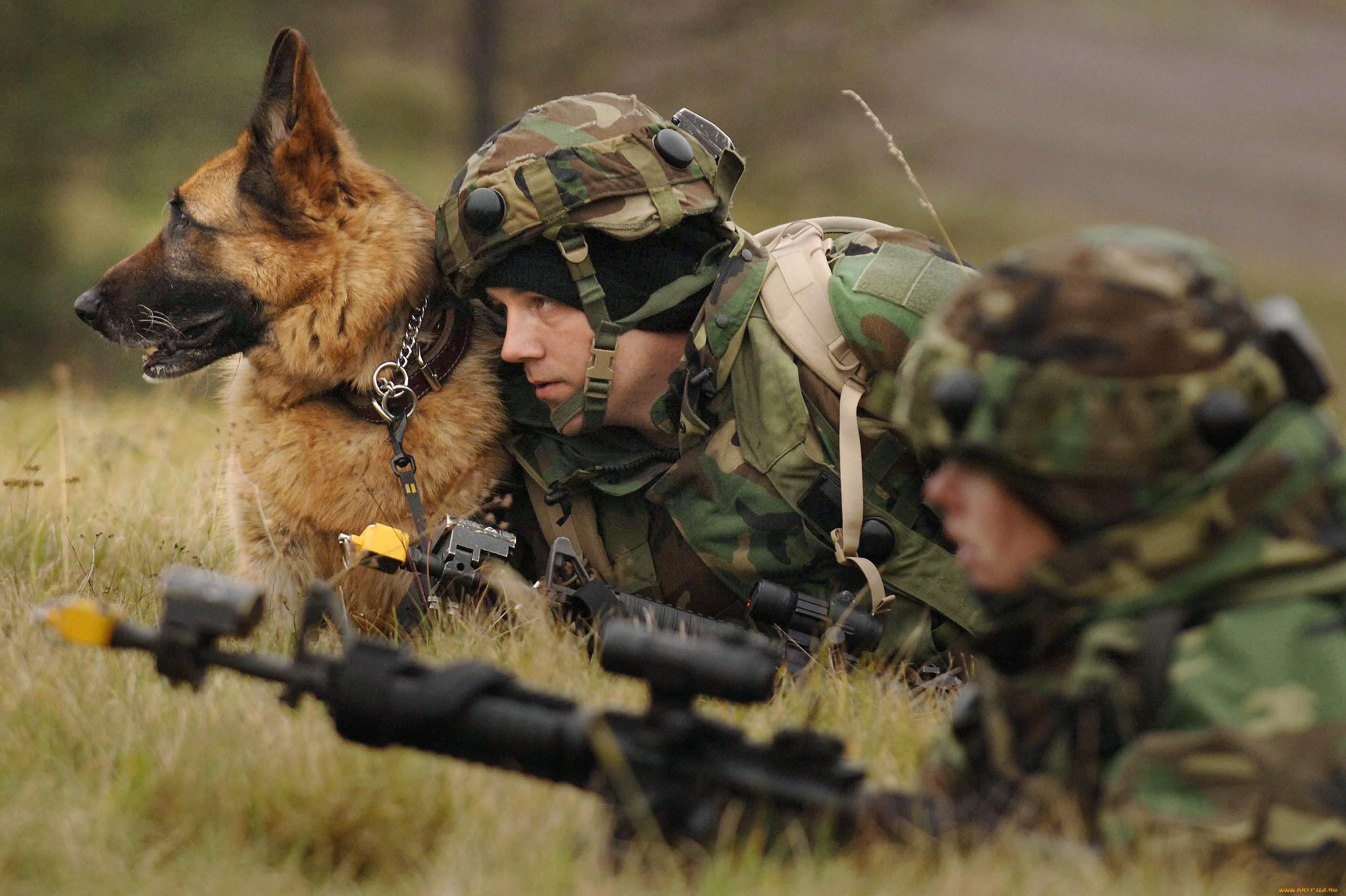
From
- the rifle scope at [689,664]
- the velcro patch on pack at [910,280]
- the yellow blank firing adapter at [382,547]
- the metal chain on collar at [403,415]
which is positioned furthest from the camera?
the metal chain on collar at [403,415]

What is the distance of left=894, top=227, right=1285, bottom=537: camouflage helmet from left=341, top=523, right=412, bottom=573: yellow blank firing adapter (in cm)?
179

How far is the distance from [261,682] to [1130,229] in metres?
2.09

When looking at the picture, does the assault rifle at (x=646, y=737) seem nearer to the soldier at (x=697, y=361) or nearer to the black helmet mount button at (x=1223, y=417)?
the black helmet mount button at (x=1223, y=417)

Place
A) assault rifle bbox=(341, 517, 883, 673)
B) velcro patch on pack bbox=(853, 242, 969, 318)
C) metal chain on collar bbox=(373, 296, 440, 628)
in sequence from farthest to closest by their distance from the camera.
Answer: metal chain on collar bbox=(373, 296, 440, 628) < velcro patch on pack bbox=(853, 242, 969, 318) < assault rifle bbox=(341, 517, 883, 673)

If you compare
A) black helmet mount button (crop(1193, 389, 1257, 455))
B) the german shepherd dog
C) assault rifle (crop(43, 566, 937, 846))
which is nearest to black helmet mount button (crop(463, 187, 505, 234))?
the german shepherd dog

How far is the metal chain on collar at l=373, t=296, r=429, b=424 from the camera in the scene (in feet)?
12.3

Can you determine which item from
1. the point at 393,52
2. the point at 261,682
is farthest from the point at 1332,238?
the point at 261,682

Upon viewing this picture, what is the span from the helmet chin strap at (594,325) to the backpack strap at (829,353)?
0.31 m

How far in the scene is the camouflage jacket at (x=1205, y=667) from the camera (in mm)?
1740

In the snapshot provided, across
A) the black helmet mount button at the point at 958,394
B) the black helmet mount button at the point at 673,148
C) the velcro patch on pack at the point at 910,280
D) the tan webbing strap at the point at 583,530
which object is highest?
the black helmet mount button at the point at 958,394

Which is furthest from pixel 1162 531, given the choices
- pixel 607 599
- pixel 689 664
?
pixel 607 599

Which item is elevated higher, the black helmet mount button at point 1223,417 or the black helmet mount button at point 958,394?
the black helmet mount button at point 1223,417

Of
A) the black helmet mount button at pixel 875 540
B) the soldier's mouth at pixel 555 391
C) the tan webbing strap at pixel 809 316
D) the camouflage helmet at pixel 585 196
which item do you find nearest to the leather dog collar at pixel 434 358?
the camouflage helmet at pixel 585 196

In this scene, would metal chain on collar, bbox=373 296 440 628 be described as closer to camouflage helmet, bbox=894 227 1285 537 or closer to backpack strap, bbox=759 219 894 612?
backpack strap, bbox=759 219 894 612
